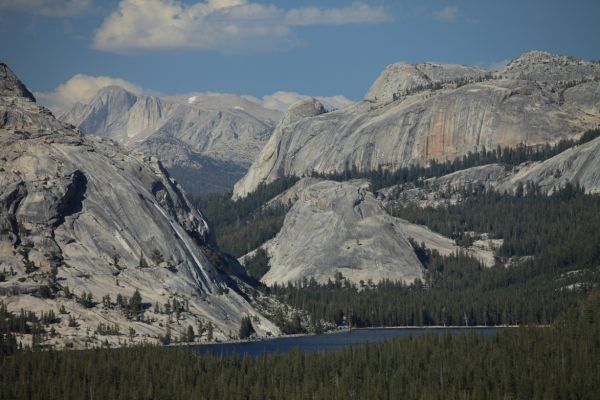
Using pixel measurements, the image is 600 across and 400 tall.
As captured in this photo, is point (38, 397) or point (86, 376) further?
point (86, 376)

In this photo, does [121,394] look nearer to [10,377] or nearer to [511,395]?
[10,377]

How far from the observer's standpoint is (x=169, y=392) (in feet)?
632


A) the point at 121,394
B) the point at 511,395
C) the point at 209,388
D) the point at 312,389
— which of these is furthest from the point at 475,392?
the point at 121,394

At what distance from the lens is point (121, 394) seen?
18825 cm

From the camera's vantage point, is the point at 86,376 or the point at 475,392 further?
the point at 86,376

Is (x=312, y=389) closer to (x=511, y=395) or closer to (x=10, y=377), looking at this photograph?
(x=511, y=395)

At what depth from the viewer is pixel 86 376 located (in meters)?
200

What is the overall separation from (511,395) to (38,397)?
73.5 m

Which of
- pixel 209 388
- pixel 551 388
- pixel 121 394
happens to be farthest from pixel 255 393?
pixel 551 388

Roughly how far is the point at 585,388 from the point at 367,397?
33887 mm

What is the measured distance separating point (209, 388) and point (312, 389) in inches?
661

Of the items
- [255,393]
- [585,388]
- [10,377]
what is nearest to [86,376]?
[10,377]

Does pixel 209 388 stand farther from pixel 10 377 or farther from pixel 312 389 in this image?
pixel 10 377

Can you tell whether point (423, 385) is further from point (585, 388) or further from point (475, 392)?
point (585, 388)
